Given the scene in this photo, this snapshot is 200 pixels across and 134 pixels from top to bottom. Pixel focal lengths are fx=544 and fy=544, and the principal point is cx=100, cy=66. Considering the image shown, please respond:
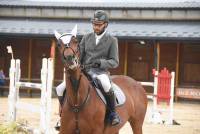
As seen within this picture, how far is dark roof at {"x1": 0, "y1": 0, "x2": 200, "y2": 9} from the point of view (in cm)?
3042

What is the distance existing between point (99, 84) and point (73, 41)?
1.19m

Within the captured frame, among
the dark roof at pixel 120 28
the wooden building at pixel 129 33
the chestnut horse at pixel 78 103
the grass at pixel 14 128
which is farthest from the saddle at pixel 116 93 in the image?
the dark roof at pixel 120 28

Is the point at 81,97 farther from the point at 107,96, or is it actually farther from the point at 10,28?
the point at 10,28

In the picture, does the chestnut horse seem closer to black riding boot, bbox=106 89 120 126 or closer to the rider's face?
black riding boot, bbox=106 89 120 126

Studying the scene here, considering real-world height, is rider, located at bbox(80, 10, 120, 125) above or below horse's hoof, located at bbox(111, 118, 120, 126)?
above

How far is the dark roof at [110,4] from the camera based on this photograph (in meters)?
30.4

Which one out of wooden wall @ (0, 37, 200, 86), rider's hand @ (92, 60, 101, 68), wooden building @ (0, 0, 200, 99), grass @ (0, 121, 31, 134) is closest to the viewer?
rider's hand @ (92, 60, 101, 68)

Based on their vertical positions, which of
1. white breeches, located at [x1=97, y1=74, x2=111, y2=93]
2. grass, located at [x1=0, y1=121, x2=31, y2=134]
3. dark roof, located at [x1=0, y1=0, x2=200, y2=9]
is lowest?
grass, located at [x1=0, y1=121, x2=31, y2=134]

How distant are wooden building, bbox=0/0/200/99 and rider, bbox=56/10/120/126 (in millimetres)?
18304

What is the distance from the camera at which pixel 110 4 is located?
32.3 metres

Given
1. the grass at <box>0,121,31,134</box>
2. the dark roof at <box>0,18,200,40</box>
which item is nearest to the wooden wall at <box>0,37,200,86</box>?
the dark roof at <box>0,18,200,40</box>

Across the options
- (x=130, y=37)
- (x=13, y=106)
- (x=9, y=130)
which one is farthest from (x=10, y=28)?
(x=9, y=130)

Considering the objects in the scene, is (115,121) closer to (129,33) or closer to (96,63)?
(96,63)

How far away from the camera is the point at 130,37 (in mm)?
27469
